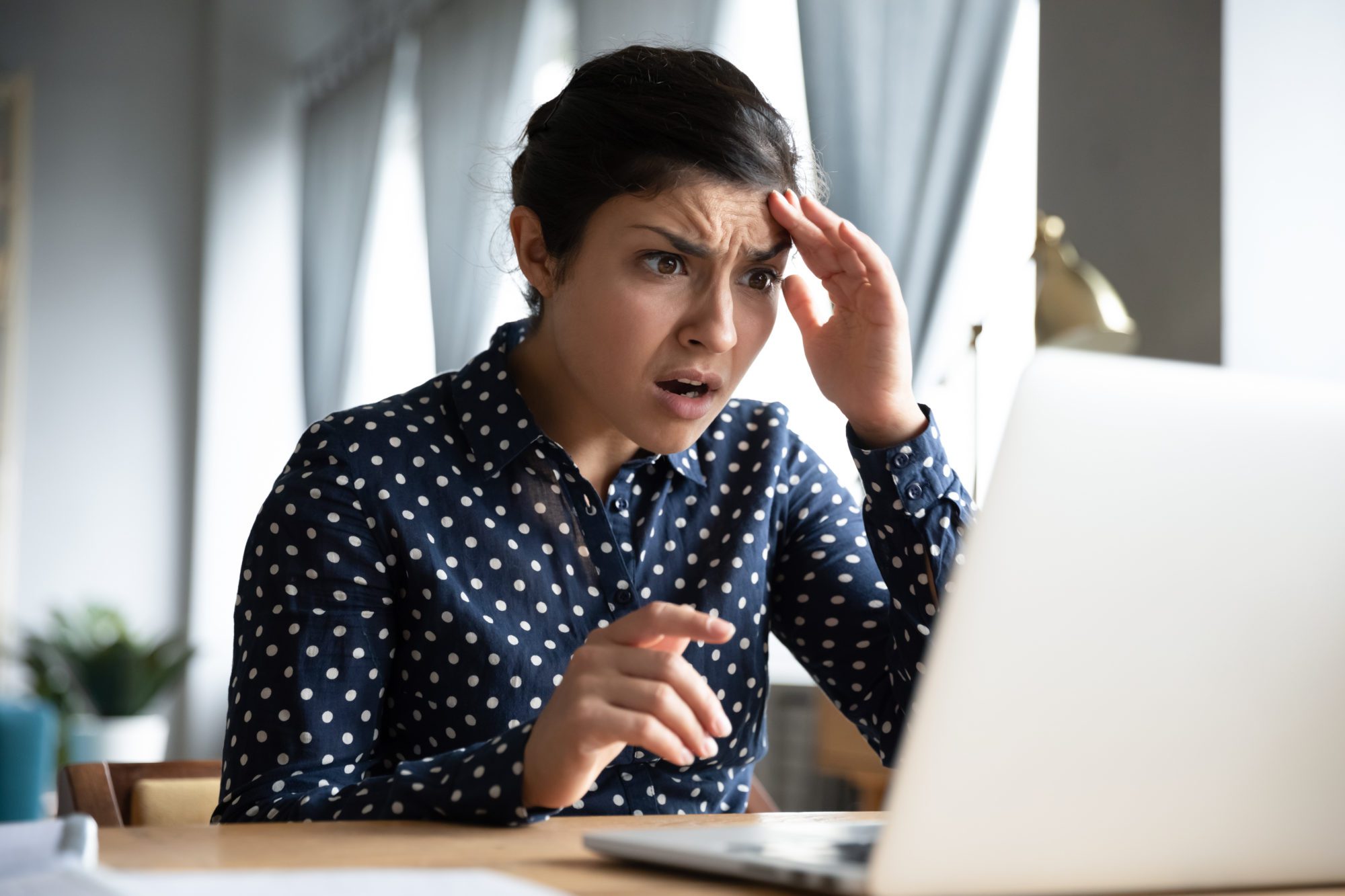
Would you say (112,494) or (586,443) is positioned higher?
(112,494)

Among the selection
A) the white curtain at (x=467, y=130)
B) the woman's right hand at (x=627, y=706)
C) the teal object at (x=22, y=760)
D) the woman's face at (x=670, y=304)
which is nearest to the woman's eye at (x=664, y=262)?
the woman's face at (x=670, y=304)

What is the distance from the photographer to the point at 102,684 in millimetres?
4602

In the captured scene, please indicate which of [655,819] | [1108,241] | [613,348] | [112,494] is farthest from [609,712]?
[112,494]

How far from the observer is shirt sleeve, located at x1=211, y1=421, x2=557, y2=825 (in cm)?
99

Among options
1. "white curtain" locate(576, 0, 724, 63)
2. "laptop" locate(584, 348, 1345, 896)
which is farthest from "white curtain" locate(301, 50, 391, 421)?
"laptop" locate(584, 348, 1345, 896)

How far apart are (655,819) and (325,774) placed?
0.92 feet

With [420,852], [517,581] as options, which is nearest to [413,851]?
[420,852]

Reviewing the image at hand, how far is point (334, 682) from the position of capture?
105 centimetres

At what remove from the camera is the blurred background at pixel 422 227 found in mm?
1992

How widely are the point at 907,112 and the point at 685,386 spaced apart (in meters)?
1.44

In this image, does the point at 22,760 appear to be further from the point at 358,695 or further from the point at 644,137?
the point at 644,137

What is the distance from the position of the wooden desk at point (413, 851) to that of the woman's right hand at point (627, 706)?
42 millimetres

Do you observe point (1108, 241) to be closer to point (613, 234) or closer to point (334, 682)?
point (613, 234)

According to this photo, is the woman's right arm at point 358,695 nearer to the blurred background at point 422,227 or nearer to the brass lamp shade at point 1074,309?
the blurred background at point 422,227
